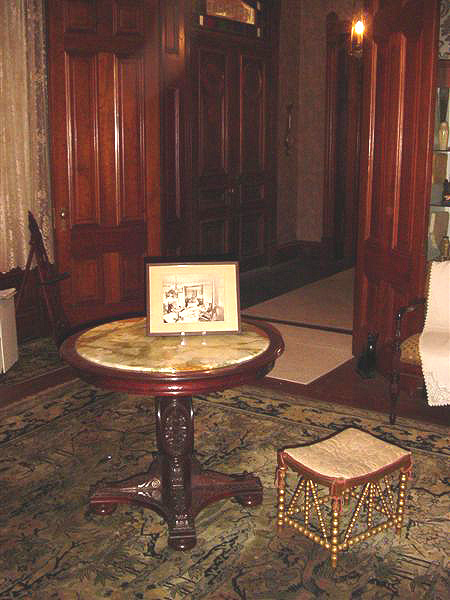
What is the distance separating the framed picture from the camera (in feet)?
9.55

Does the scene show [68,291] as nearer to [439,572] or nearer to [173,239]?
[173,239]

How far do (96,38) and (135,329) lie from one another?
2.97 meters

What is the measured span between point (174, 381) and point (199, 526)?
0.73 m

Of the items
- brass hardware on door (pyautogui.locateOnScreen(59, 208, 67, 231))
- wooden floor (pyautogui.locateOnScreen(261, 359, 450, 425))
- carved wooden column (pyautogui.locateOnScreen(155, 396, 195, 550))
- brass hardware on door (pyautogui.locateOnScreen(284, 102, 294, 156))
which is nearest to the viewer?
carved wooden column (pyautogui.locateOnScreen(155, 396, 195, 550))

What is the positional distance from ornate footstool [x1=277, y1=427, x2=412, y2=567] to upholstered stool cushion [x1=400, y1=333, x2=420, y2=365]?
1.16 metres

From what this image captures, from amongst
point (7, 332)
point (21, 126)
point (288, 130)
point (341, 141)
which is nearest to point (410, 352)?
point (7, 332)

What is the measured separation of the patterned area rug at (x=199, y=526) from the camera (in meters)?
2.52

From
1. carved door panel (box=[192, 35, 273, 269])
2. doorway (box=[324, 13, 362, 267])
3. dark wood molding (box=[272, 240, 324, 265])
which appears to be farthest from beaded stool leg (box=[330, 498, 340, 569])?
doorway (box=[324, 13, 362, 267])

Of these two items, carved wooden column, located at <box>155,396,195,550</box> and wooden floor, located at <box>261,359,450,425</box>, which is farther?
wooden floor, located at <box>261,359,450,425</box>

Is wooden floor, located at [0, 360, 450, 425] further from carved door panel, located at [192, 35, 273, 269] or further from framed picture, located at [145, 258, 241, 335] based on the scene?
carved door panel, located at [192, 35, 273, 269]

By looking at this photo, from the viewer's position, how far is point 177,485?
9.53ft

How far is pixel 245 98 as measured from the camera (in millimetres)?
7879

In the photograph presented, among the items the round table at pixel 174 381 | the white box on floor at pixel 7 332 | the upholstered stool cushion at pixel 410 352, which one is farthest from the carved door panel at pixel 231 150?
the round table at pixel 174 381

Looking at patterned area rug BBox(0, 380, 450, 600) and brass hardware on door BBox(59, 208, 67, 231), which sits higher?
brass hardware on door BBox(59, 208, 67, 231)
